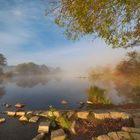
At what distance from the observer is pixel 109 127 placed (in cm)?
1511

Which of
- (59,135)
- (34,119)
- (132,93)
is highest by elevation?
(132,93)

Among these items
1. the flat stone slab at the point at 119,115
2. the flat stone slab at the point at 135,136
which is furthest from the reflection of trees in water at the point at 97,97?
the flat stone slab at the point at 135,136

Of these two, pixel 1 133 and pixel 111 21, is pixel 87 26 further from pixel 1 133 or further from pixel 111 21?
pixel 1 133

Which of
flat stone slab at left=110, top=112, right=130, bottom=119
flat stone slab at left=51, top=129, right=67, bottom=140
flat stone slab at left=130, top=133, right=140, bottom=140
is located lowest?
flat stone slab at left=51, top=129, right=67, bottom=140

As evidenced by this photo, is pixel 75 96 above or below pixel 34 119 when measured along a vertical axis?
above

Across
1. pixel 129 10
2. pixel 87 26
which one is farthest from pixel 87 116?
pixel 129 10

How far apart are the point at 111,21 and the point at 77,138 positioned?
7458mm

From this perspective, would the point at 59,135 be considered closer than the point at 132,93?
Yes

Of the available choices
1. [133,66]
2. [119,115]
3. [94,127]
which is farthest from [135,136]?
[133,66]

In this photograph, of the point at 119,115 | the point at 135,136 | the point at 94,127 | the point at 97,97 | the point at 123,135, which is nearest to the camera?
the point at 135,136

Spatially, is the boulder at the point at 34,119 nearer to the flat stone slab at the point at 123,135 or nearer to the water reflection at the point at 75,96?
the water reflection at the point at 75,96

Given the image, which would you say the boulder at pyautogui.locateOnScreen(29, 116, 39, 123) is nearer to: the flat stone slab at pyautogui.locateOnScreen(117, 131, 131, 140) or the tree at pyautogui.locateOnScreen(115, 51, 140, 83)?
the flat stone slab at pyautogui.locateOnScreen(117, 131, 131, 140)

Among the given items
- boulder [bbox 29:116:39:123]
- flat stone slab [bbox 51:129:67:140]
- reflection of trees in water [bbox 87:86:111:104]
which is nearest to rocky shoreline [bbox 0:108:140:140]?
flat stone slab [bbox 51:129:67:140]

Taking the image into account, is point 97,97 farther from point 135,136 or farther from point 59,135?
point 135,136
